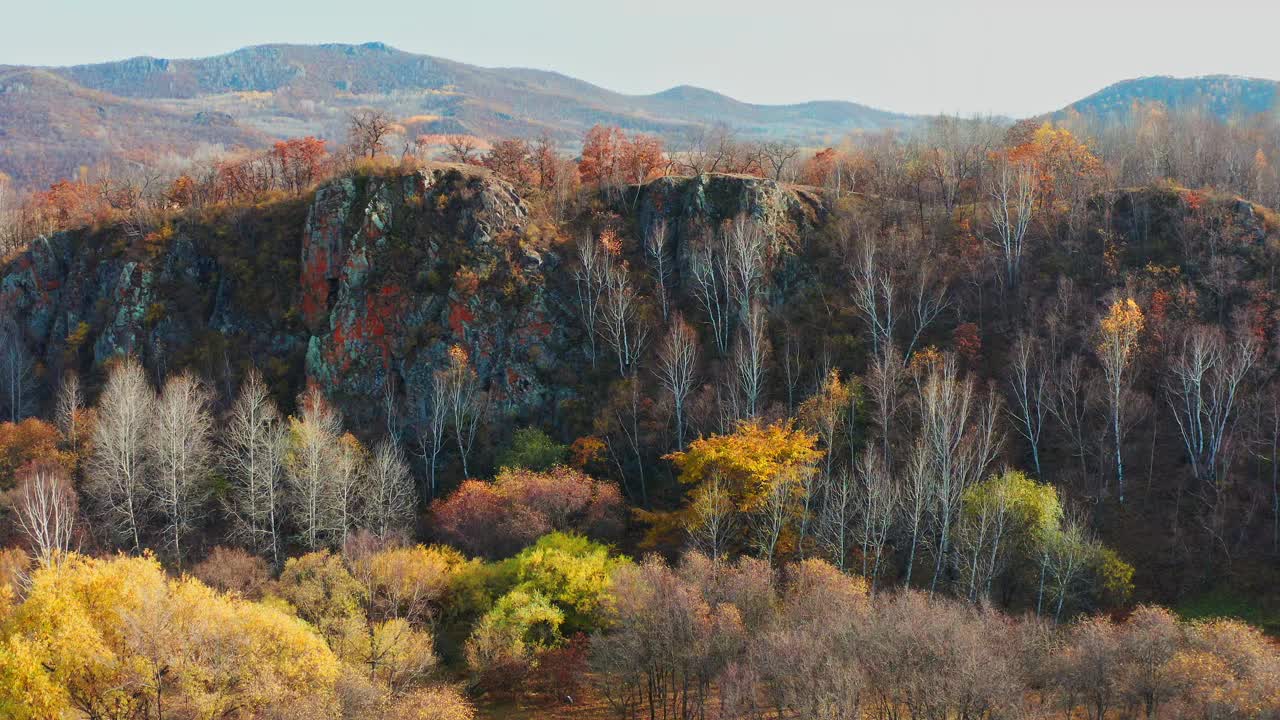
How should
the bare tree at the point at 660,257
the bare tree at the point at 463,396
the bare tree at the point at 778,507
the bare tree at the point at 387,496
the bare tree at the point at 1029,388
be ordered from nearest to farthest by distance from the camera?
the bare tree at the point at 778,507 → the bare tree at the point at 1029,388 → the bare tree at the point at 387,496 → the bare tree at the point at 463,396 → the bare tree at the point at 660,257

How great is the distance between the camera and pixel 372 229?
70438 mm

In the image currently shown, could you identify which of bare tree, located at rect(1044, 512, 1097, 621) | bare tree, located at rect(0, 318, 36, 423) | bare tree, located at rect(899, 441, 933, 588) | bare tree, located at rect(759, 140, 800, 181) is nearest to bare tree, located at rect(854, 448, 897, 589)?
bare tree, located at rect(899, 441, 933, 588)

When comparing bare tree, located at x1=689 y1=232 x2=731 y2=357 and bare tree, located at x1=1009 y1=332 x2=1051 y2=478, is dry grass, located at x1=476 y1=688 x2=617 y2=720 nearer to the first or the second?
bare tree, located at x1=1009 y1=332 x2=1051 y2=478

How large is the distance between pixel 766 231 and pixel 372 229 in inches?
1291

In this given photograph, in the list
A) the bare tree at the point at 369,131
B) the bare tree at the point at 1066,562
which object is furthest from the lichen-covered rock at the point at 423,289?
the bare tree at the point at 1066,562

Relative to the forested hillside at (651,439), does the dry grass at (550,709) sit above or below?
below

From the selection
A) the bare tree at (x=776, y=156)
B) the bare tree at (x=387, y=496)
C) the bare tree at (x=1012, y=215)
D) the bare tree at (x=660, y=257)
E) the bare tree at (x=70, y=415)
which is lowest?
the bare tree at (x=387, y=496)

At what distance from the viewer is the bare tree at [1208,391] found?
46438 millimetres

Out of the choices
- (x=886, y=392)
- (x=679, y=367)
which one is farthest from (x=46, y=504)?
(x=886, y=392)

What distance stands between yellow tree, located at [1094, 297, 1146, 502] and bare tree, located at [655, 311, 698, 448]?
25.6 m

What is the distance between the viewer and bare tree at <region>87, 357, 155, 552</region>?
5584 centimetres

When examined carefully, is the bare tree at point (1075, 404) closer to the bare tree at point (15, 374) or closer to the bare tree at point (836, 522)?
the bare tree at point (836, 522)

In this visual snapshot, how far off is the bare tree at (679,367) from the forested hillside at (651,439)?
2.35 ft

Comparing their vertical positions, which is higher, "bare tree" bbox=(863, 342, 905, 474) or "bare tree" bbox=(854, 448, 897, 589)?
"bare tree" bbox=(863, 342, 905, 474)
